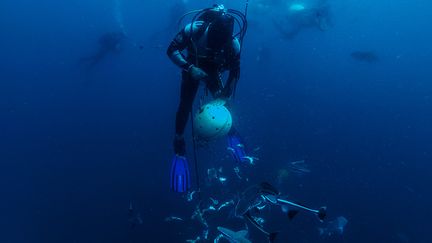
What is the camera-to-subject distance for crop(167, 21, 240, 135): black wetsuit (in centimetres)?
451

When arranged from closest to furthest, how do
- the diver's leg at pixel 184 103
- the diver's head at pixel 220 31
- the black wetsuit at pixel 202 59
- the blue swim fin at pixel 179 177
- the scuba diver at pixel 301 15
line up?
1. the diver's head at pixel 220 31
2. the black wetsuit at pixel 202 59
3. the diver's leg at pixel 184 103
4. the blue swim fin at pixel 179 177
5. the scuba diver at pixel 301 15

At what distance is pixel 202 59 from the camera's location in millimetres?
4641

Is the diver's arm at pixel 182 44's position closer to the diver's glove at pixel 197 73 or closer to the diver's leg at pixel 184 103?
the diver's glove at pixel 197 73

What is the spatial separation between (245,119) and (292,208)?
6.48 metres

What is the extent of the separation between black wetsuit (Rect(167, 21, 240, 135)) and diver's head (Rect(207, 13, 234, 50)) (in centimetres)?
10

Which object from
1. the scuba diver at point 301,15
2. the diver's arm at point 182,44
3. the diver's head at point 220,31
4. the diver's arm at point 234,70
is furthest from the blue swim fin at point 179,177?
the scuba diver at point 301,15

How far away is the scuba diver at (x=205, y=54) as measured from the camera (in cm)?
431

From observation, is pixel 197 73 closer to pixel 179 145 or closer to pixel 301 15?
pixel 179 145

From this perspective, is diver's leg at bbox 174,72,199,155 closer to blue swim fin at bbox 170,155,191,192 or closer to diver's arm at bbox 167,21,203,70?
blue swim fin at bbox 170,155,191,192

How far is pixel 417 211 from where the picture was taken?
980 centimetres

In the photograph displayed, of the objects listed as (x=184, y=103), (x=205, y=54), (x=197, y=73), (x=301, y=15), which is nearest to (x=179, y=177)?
(x=184, y=103)

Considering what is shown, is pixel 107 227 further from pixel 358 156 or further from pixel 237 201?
pixel 358 156

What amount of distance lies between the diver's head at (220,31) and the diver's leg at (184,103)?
0.80 metres

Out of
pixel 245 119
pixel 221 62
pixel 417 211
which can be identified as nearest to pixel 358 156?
pixel 417 211
